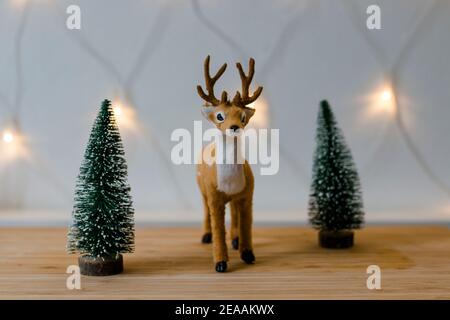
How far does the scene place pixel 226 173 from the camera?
1140mm

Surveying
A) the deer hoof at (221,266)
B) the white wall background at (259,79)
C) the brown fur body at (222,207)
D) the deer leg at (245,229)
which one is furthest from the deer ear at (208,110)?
the white wall background at (259,79)

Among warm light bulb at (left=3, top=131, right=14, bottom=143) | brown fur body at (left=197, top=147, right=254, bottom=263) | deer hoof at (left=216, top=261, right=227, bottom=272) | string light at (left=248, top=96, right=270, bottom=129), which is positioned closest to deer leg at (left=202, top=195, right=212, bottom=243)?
brown fur body at (left=197, top=147, right=254, bottom=263)

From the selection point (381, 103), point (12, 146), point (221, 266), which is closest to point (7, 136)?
point (12, 146)

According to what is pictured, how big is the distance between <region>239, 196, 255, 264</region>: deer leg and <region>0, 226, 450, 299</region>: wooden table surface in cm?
3

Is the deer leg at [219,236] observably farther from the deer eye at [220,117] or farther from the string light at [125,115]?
the string light at [125,115]

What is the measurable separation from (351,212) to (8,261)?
0.82 metres

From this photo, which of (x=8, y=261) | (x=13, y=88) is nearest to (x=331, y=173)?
(x=8, y=261)

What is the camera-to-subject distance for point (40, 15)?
1.72 metres

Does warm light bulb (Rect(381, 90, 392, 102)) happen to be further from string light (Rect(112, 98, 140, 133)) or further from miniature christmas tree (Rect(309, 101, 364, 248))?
string light (Rect(112, 98, 140, 133))

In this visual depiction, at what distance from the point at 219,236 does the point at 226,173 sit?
0.14m

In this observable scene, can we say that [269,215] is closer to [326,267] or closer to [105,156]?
[326,267]

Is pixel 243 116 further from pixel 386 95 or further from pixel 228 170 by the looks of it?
pixel 386 95

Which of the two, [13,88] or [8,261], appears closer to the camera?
[8,261]
